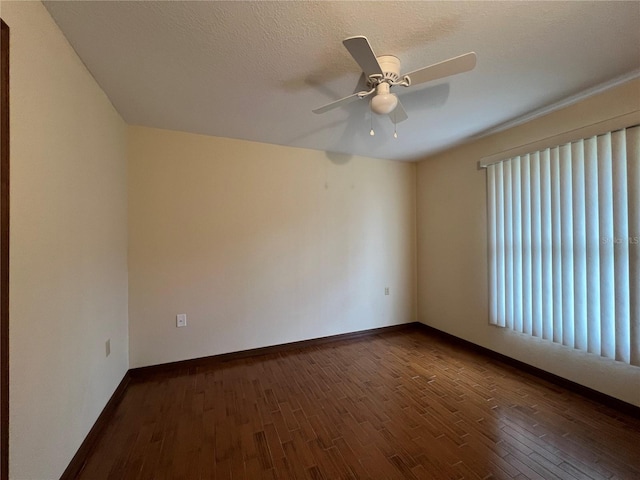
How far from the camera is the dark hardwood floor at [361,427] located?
1.41m

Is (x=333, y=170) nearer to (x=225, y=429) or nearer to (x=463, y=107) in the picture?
(x=463, y=107)

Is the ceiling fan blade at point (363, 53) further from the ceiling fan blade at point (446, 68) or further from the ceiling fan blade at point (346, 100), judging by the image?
the ceiling fan blade at point (446, 68)

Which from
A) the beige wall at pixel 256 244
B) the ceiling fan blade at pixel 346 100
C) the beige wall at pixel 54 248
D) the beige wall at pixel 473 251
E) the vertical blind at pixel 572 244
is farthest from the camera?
the beige wall at pixel 256 244

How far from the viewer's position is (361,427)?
5.64ft

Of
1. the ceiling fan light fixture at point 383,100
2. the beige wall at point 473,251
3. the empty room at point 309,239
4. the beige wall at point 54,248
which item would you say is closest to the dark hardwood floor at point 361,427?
the empty room at point 309,239

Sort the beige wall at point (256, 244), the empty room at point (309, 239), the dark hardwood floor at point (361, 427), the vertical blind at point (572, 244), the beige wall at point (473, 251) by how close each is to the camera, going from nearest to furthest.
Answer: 1. the empty room at point (309, 239)
2. the dark hardwood floor at point (361, 427)
3. the vertical blind at point (572, 244)
4. the beige wall at point (473, 251)
5. the beige wall at point (256, 244)

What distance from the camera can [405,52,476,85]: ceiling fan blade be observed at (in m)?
1.25

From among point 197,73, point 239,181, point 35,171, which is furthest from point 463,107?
point 35,171

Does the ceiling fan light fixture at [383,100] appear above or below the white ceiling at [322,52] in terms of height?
below

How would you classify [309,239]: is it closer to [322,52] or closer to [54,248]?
[322,52]

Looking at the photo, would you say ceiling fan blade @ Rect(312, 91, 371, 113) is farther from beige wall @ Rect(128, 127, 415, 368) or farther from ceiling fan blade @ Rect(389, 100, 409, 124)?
beige wall @ Rect(128, 127, 415, 368)

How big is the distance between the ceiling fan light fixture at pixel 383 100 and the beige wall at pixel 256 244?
5.52 feet

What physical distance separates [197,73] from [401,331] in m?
3.68

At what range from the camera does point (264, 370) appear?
251 centimetres
